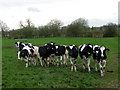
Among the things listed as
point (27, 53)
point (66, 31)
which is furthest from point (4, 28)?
point (27, 53)

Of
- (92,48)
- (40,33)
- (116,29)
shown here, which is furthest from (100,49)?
(40,33)

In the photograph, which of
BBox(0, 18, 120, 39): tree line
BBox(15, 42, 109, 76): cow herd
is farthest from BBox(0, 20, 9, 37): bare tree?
BBox(15, 42, 109, 76): cow herd

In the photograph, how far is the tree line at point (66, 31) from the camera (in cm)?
6831

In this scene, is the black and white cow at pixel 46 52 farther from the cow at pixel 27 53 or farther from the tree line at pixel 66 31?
the tree line at pixel 66 31

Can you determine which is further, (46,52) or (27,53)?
(27,53)

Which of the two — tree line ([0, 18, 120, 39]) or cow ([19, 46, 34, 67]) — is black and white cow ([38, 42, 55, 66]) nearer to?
cow ([19, 46, 34, 67])

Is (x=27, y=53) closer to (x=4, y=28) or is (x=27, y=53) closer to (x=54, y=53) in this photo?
(x=54, y=53)

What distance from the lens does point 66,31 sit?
75312 millimetres

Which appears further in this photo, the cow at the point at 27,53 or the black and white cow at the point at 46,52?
the cow at the point at 27,53

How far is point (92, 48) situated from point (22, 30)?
67.8 m

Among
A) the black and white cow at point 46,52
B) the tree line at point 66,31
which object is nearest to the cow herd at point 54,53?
the black and white cow at point 46,52

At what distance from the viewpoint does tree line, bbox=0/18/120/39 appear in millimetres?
68312

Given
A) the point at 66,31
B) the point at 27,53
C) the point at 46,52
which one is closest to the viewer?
the point at 46,52

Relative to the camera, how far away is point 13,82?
9406 millimetres
